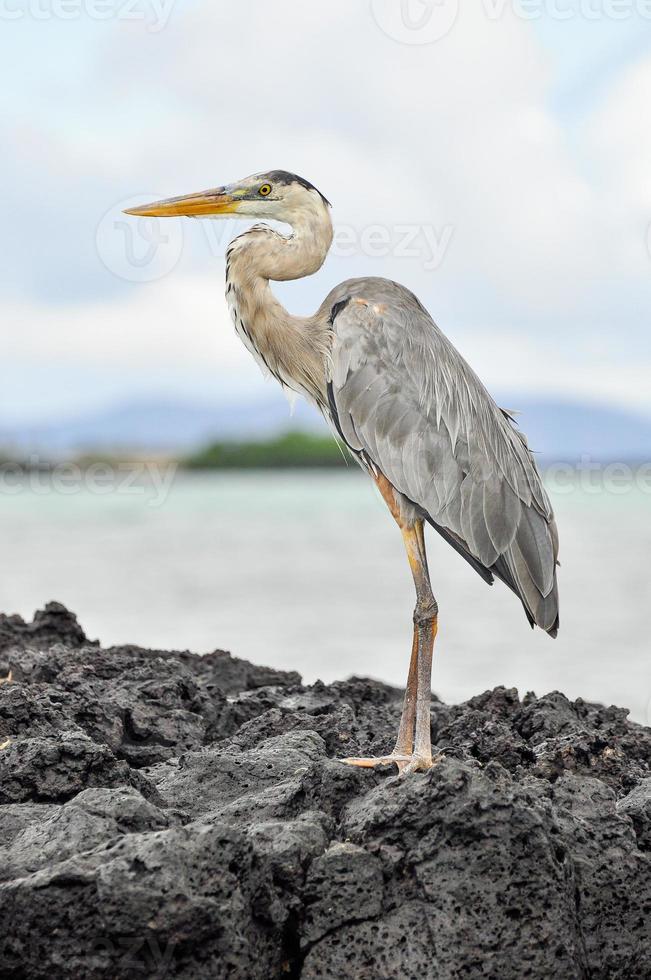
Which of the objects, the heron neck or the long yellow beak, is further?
the long yellow beak

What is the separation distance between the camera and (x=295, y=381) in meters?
6.41

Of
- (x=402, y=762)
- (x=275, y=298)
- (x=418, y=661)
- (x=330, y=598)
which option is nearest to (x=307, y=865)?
(x=402, y=762)

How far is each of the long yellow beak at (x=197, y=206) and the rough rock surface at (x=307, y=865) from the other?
9.14 ft

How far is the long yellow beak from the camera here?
659cm

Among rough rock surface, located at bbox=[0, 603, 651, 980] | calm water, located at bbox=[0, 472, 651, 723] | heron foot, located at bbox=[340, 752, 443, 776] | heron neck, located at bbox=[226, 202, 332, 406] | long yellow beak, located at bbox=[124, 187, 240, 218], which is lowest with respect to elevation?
rough rock surface, located at bbox=[0, 603, 651, 980]

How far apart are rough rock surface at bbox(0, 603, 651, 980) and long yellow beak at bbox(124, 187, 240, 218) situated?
2787 millimetres

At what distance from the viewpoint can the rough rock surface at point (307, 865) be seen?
3916mm

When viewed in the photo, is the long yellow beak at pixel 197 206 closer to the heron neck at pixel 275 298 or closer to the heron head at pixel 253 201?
the heron head at pixel 253 201

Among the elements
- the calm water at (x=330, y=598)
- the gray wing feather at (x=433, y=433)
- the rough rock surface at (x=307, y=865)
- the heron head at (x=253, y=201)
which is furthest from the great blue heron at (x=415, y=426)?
the calm water at (x=330, y=598)

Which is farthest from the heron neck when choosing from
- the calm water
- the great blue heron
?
the calm water

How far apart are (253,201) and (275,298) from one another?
1.91ft

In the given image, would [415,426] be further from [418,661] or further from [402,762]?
[402,762]

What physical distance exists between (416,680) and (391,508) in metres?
0.88

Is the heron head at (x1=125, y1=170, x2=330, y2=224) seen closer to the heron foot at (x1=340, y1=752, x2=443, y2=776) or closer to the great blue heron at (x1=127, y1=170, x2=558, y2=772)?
the great blue heron at (x1=127, y1=170, x2=558, y2=772)
